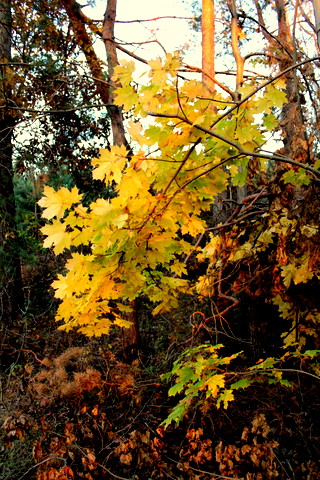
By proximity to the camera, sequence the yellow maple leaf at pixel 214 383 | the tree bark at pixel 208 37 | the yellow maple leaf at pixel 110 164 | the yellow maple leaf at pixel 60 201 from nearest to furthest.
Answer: the yellow maple leaf at pixel 110 164 → the yellow maple leaf at pixel 60 201 → the yellow maple leaf at pixel 214 383 → the tree bark at pixel 208 37

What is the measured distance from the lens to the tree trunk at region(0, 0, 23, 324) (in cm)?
660

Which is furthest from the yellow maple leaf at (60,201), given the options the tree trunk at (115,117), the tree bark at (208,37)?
the tree bark at (208,37)

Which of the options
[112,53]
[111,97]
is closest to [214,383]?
[111,97]

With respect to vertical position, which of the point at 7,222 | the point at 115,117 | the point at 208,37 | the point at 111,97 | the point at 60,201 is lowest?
the point at 60,201

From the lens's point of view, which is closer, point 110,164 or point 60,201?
point 110,164

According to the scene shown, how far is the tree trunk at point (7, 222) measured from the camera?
660 centimetres

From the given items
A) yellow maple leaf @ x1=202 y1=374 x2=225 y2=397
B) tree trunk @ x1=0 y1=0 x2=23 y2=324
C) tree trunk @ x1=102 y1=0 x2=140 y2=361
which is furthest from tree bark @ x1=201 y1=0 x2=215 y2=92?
yellow maple leaf @ x1=202 y1=374 x2=225 y2=397

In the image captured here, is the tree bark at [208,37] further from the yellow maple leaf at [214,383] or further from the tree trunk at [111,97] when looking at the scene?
the yellow maple leaf at [214,383]

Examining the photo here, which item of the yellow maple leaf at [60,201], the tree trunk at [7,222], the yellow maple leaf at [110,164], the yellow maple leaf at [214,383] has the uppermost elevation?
the tree trunk at [7,222]

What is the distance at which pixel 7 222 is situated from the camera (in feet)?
22.2

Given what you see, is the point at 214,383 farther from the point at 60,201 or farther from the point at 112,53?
the point at 112,53

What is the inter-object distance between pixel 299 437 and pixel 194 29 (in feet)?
27.2

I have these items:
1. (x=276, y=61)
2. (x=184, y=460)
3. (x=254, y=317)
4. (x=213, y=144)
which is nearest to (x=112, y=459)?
(x=184, y=460)

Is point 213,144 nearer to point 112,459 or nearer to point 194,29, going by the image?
point 112,459
